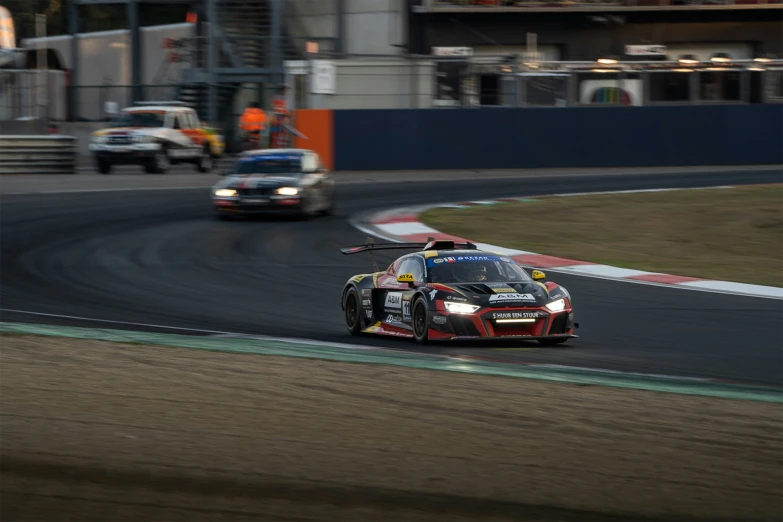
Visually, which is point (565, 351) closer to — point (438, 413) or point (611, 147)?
point (438, 413)

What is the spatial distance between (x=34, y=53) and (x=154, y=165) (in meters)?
15.8

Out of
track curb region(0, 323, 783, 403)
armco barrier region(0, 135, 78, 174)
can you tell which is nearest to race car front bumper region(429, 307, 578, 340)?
track curb region(0, 323, 783, 403)

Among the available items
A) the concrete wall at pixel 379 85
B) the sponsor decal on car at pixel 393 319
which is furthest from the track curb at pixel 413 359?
the concrete wall at pixel 379 85

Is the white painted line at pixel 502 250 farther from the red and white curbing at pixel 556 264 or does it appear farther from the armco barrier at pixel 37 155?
the armco barrier at pixel 37 155

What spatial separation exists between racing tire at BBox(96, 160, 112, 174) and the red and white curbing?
1077cm

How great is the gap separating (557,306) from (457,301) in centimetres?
89

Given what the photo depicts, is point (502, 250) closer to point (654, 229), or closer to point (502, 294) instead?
point (654, 229)

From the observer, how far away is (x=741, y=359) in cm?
974

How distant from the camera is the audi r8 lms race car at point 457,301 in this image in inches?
416

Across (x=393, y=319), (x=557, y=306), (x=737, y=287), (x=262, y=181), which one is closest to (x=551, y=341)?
(x=557, y=306)

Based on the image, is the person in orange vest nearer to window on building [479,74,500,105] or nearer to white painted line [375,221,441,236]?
window on building [479,74,500,105]

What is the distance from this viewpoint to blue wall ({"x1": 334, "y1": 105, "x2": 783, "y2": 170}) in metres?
31.8

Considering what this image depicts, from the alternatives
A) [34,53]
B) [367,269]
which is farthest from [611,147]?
[34,53]

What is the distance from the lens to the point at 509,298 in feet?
35.0
